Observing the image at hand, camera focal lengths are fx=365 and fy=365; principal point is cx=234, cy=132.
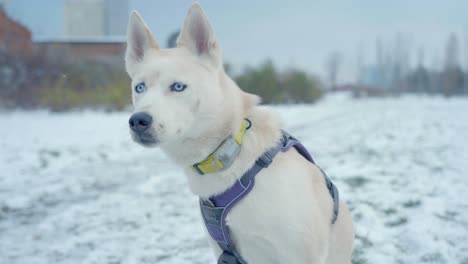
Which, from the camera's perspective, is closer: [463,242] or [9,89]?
[463,242]

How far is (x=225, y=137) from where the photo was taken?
190 cm

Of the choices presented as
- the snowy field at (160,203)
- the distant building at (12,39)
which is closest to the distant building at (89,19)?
the distant building at (12,39)

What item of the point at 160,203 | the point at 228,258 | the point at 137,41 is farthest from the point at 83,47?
the point at 228,258

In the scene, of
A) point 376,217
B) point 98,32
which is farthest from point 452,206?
point 98,32

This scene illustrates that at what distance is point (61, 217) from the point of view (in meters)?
3.92

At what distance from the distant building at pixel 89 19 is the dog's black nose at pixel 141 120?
89.0 ft

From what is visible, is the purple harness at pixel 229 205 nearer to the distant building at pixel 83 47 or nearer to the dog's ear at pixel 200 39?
the dog's ear at pixel 200 39

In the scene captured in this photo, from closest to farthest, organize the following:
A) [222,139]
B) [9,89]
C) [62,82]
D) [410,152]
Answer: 1. [222,139]
2. [410,152]
3. [9,89]
4. [62,82]

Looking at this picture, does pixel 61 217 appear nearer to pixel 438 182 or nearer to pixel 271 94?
pixel 438 182

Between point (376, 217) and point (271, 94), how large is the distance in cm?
2573

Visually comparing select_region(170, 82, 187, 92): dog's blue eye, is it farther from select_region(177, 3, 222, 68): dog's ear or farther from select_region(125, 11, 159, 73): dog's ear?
select_region(125, 11, 159, 73): dog's ear

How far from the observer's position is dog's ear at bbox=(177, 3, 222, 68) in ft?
6.66

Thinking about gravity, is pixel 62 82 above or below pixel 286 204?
below

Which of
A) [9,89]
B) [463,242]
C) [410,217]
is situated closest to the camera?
[463,242]
